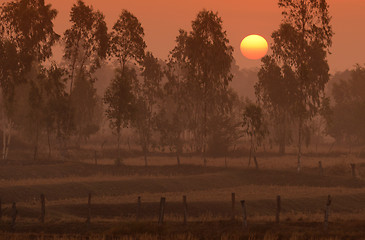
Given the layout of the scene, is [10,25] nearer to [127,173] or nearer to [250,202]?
[127,173]

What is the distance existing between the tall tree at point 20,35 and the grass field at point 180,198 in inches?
540

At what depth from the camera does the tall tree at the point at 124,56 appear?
7925 centimetres

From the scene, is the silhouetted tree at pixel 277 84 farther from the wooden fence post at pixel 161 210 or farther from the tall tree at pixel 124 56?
the wooden fence post at pixel 161 210

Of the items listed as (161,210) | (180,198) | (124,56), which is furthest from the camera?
(124,56)

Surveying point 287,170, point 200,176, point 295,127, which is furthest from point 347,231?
point 295,127

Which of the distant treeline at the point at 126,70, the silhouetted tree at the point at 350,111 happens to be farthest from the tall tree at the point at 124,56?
the silhouetted tree at the point at 350,111

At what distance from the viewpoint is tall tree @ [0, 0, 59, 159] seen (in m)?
82.9

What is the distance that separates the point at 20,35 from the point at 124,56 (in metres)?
14.2

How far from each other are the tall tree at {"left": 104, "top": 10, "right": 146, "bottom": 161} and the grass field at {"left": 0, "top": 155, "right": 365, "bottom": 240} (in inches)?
253

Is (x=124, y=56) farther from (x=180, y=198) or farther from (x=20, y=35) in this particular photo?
(x=180, y=198)

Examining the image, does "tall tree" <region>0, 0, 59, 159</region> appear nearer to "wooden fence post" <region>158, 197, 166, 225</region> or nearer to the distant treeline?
the distant treeline

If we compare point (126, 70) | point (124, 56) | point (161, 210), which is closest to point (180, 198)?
point (161, 210)

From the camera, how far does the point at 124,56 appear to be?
272 ft

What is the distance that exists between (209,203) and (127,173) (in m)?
25.2
